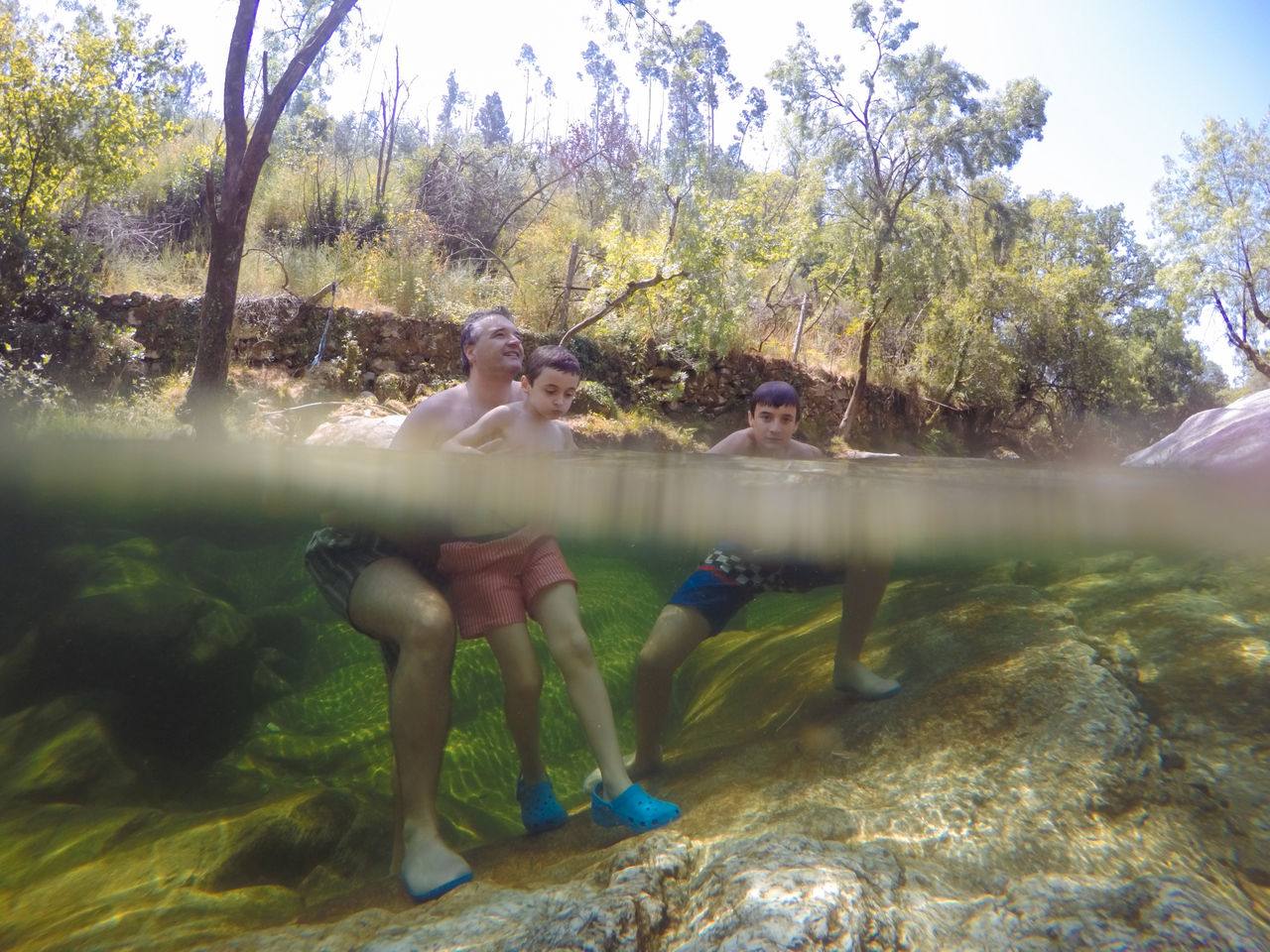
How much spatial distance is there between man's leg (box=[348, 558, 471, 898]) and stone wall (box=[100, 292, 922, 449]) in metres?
14.6

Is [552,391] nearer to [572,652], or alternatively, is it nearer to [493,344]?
[493,344]

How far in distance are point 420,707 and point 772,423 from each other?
3.59 meters

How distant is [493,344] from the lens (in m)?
4.96

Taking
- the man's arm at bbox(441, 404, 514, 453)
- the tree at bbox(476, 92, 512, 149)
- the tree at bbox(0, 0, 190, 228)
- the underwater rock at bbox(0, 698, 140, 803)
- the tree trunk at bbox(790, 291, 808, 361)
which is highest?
the tree at bbox(476, 92, 512, 149)

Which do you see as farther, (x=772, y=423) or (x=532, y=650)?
(x=772, y=423)

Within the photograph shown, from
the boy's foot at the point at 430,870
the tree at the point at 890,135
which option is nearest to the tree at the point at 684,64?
the tree at the point at 890,135

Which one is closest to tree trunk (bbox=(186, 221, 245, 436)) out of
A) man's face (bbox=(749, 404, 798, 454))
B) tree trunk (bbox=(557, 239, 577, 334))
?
tree trunk (bbox=(557, 239, 577, 334))

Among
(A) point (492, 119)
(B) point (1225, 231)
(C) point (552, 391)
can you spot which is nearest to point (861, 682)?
(C) point (552, 391)

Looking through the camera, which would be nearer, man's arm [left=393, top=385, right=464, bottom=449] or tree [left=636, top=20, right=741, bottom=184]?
man's arm [left=393, top=385, right=464, bottom=449]

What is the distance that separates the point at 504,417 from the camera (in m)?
4.85

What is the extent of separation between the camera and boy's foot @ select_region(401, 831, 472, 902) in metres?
3.09

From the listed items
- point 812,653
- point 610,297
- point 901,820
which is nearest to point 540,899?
point 901,820

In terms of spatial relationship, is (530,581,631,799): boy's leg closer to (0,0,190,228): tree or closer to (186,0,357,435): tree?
(186,0,357,435): tree

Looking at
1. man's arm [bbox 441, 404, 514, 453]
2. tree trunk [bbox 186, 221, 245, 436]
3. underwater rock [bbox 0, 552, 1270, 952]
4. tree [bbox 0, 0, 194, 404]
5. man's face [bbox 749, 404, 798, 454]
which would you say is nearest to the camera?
underwater rock [bbox 0, 552, 1270, 952]
